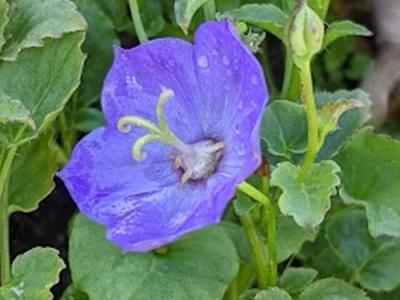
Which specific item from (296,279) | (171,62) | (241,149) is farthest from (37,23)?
(296,279)

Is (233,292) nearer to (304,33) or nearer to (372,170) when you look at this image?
(372,170)

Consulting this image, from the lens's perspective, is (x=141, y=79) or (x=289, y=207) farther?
(x=141, y=79)

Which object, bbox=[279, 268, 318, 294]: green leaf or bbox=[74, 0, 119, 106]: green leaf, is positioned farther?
bbox=[74, 0, 119, 106]: green leaf

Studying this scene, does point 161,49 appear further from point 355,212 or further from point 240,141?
point 355,212

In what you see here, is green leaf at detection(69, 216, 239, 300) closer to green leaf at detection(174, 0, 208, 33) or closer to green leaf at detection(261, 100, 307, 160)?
green leaf at detection(261, 100, 307, 160)

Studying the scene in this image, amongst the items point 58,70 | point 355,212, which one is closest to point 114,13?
point 58,70

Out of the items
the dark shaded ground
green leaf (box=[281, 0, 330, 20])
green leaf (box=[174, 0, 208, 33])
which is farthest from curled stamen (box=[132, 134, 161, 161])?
the dark shaded ground
